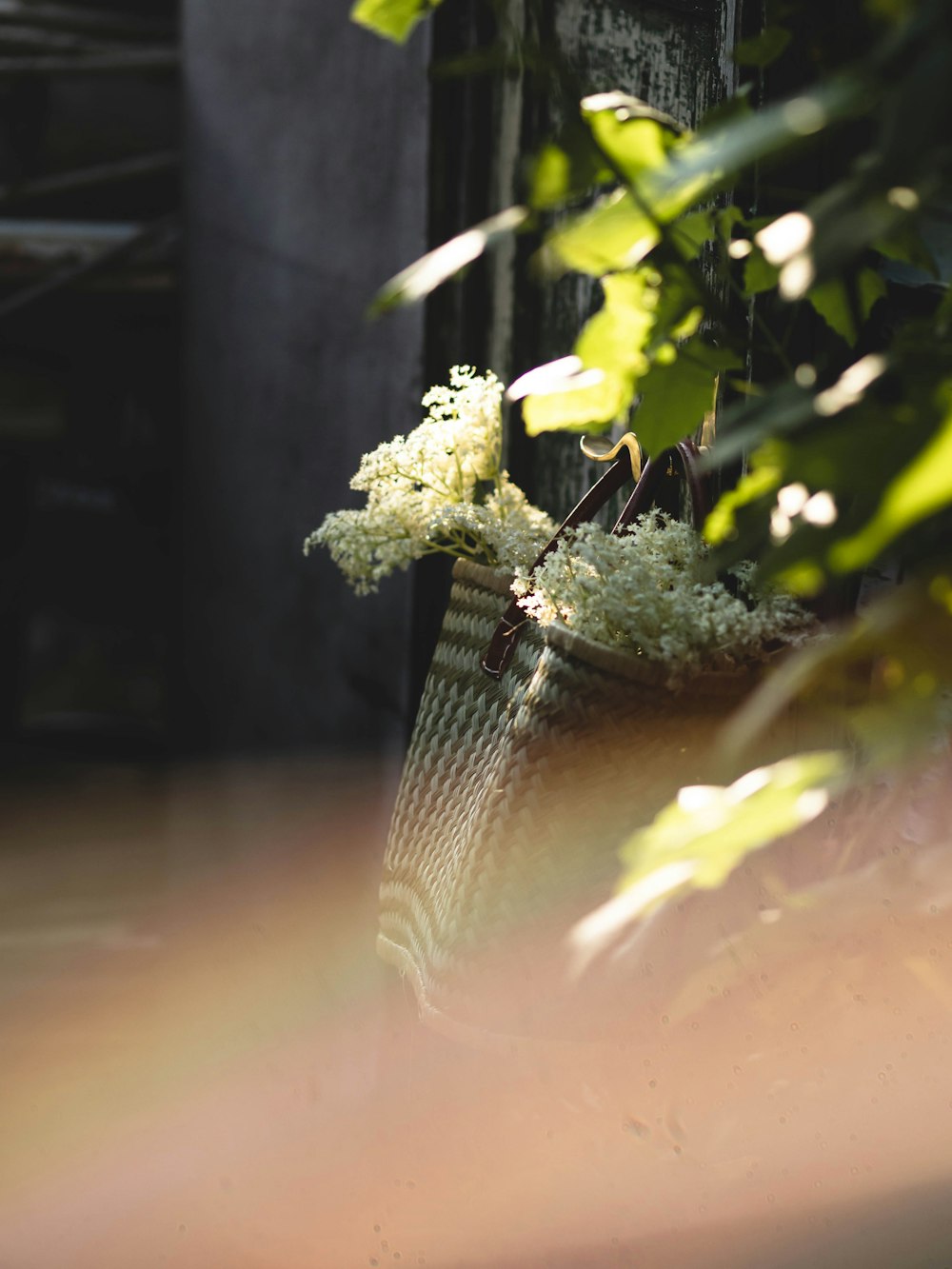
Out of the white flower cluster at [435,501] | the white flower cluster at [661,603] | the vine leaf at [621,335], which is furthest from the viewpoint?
the white flower cluster at [435,501]

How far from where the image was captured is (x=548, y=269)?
0.70 m

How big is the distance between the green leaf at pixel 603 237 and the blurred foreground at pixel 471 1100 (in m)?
0.34

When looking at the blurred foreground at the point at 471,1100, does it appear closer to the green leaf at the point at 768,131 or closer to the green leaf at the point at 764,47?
the green leaf at the point at 768,131

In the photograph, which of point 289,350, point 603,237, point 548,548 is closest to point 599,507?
point 548,548

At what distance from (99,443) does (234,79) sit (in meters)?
1.47

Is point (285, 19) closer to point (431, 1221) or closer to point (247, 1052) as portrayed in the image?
point (247, 1052)

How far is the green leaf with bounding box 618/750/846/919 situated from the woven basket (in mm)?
486

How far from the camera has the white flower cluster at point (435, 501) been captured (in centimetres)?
138

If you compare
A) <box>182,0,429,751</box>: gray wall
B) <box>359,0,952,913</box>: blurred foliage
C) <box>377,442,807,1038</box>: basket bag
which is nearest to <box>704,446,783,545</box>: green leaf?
<box>359,0,952,913</box>: blurred foliage

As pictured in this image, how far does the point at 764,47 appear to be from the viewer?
33.4 inches

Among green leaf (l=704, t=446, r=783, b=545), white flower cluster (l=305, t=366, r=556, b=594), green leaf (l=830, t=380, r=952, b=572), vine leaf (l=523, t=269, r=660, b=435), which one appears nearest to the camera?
green leaf (l=830, t=380, r=952, b=572)

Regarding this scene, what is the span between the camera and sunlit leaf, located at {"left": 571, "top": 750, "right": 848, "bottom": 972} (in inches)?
18.9

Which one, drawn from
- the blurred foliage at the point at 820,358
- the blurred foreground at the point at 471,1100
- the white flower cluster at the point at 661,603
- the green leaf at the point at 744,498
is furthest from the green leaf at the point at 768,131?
the white flower cluster at the point at 661,603

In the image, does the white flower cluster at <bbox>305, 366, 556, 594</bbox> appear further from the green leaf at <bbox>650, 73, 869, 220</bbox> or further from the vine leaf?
the green leaf at <bbox>650, 73, 869, 220</bbox>
